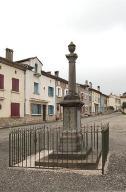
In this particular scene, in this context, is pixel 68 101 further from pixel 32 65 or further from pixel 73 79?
pixel 32 65

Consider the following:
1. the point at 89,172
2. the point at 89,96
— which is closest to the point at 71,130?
the point at 89,172

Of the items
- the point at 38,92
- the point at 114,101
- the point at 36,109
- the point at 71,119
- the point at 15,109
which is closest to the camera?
the point at 71,119

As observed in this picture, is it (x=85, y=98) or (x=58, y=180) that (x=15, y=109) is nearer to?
(x=58, y=180)

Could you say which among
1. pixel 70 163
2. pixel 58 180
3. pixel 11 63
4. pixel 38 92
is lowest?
pixel 58 180

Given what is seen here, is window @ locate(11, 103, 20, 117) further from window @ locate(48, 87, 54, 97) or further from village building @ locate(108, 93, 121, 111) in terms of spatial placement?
village building @ locate(108, 93, 121, 111)

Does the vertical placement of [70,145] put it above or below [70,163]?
above

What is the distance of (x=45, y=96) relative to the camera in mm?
47812

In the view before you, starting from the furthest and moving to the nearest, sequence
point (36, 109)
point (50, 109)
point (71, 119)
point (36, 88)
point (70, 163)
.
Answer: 1. point (50, 109)
2. point (36, 88)
3. point (36, 109)
4. point (71, 119)
5. point (70, 163)

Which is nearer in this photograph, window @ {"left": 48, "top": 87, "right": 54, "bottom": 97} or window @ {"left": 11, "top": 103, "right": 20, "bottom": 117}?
window @ {"left": 11, "top": 103, "right": 20, "bottom": 117}

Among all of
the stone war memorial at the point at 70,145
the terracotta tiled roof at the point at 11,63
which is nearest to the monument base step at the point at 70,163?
the stone war memorial at the point at 70,145

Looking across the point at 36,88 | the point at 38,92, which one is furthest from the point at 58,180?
the point at 38,92

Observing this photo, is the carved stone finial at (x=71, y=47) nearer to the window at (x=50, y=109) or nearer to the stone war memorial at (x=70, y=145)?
the stone war memorial at (x=70, y=145)

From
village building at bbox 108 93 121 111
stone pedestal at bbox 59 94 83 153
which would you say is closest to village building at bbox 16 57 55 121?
stone pedestal at bbox 59 94 83 153

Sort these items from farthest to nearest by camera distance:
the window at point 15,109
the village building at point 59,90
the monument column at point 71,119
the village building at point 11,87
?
the village building at point 59,90 < the window at point 15,109 < the village building at point 11,87 < the monument column at point 71,119
